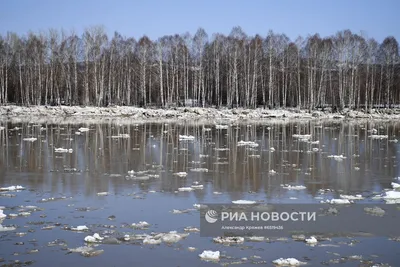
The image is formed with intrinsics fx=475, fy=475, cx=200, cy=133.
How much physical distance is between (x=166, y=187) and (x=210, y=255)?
3990 millimetres

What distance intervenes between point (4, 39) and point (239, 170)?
46.1 metres

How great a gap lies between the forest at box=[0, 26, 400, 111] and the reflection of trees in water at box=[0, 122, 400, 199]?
2805 centimetres

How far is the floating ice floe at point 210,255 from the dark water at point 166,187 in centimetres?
8

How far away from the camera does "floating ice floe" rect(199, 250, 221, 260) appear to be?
5164mm

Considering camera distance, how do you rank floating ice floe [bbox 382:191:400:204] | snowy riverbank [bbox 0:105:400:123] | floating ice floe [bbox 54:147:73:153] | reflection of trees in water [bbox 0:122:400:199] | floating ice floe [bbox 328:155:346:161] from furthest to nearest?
1. snowy riverbank [bbox 0:105:400:123]
2. floating ice floe [bbox 54:147:73:153]
3. floating ice floe [bbox 328:155:346:161]
4. reflection of trees in water [bbox 0:122:400:199]
5. floating ice floe [bbox 382:191:400:204]

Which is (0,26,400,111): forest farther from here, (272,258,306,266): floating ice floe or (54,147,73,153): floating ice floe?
(272,258,306,266): floating ice floe

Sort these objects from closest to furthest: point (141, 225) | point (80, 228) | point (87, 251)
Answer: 1. point (87, 251)
2. point (80, 228)
3. point (141, 225)

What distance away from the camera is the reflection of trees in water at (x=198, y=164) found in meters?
9.37

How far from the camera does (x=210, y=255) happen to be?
5188 mm

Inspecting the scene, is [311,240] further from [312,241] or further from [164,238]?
[164,238]

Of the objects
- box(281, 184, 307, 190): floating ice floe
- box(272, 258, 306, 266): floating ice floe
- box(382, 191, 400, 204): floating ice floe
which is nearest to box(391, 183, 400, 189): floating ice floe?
box(382, 191, 400, 204): floating ice floe

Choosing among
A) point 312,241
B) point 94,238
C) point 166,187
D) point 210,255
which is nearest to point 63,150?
point 166,187

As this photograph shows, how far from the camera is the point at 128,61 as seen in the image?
49.2 metres

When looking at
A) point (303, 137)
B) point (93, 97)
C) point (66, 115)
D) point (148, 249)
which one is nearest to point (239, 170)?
point (148, 249)
